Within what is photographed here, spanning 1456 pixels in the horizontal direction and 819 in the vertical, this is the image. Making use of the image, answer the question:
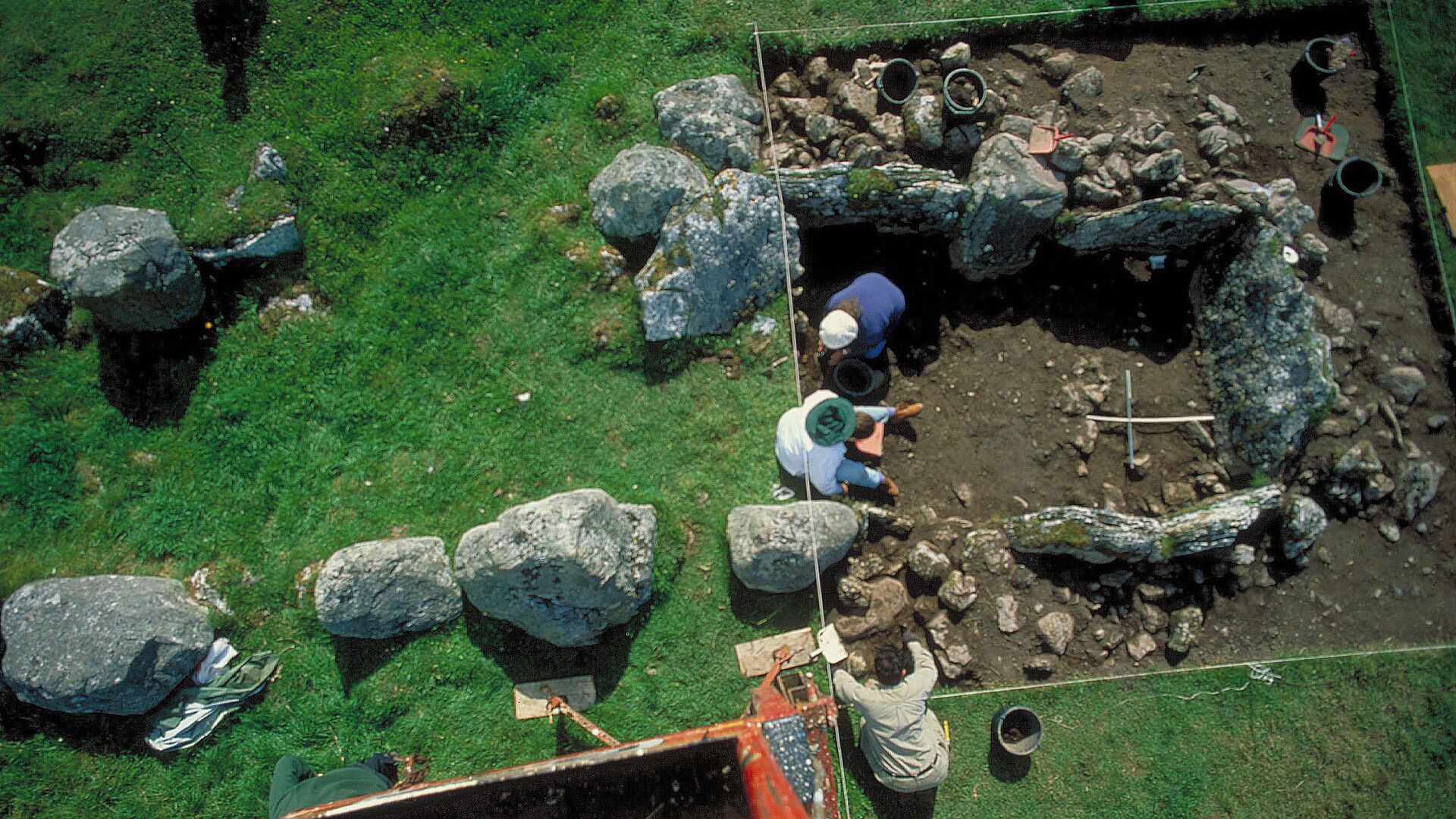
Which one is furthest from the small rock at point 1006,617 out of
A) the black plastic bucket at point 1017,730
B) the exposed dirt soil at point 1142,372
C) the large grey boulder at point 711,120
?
the large grey boulder at point 711,120

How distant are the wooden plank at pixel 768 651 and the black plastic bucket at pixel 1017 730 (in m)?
2.01

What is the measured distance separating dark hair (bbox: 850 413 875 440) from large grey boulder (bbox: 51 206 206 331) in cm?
692

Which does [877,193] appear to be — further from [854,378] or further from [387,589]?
[387,589]

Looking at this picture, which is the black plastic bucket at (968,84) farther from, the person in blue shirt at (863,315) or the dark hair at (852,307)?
the dark hair at (852,307)

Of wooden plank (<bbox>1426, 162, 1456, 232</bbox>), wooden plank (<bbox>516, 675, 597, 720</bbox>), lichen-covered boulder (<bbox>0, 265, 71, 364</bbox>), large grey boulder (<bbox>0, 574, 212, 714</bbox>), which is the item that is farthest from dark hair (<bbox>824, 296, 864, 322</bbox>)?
lichen-covered boulder (<bbox>0, 265, 71, 364</bbox>)

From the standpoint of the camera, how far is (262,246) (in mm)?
7203

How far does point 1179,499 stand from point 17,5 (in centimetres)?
1385

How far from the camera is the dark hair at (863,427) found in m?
6.96

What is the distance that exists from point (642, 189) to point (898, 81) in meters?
3.41

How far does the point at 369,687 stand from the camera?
667cm

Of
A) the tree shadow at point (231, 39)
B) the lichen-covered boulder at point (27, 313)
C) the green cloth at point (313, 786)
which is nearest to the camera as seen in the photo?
the green cloth at point (313, 786)

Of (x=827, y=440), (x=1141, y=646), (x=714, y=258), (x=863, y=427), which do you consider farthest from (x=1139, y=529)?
(x=714, y=258)

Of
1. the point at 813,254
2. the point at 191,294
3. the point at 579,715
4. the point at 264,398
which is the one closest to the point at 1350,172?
the point at 813,254

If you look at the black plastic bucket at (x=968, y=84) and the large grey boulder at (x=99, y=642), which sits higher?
→ the black plastic bucket at (x=968, y=84)
